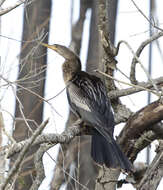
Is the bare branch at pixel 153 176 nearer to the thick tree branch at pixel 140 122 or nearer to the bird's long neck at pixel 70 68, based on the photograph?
the thick tree branch at pixel 140 122

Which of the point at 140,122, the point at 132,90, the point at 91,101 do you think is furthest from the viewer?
the point at 91,101

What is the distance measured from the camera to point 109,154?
3.90m

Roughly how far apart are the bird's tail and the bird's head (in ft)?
3.47

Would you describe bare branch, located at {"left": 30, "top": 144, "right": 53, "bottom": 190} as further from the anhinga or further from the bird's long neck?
the bird's long neck

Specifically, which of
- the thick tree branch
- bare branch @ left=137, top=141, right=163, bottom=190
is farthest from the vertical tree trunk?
bare branch @ left=137, top=141, right=163, bottom=190

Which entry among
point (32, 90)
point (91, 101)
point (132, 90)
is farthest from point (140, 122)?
point (32, 90)

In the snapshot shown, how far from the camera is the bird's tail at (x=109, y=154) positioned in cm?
376

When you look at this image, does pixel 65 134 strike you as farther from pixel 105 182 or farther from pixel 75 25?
pixel 75 25

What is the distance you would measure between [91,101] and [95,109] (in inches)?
5.2

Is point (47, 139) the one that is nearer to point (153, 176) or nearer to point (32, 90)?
point (153, 176)

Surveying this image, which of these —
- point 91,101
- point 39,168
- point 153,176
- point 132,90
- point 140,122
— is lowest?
point 153,176

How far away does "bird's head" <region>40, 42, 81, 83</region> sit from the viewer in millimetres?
5008

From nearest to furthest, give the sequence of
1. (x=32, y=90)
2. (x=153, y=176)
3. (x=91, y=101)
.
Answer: (x=153, y=176)
(x=91, y=101)
(x=32, y=90)

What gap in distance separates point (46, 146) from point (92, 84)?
1307mm
